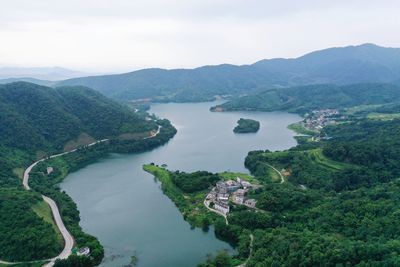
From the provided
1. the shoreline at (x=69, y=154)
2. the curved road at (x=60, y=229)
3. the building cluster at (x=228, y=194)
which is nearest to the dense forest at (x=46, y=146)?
the shoreline at (x=69, y=154)

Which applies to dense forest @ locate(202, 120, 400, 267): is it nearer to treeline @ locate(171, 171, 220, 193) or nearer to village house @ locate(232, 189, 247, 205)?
village house @ locate(232, 189, 247, 205)

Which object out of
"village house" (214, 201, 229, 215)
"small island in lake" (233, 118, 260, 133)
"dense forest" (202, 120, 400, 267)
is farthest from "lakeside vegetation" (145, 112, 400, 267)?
"small island in lake" (233, 118, 260, 133)

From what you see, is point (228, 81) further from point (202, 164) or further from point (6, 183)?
point (6, 183)

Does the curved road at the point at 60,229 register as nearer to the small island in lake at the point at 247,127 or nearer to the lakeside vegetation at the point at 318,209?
the lakeside vegetation at the point at 318,209

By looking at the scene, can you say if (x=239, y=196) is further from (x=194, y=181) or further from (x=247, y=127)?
(x=247, y=127)

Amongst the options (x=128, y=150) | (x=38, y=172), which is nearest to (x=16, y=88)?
(x=128, y=150)

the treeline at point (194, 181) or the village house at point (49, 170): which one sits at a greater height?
the treeline at point (194, 181)
